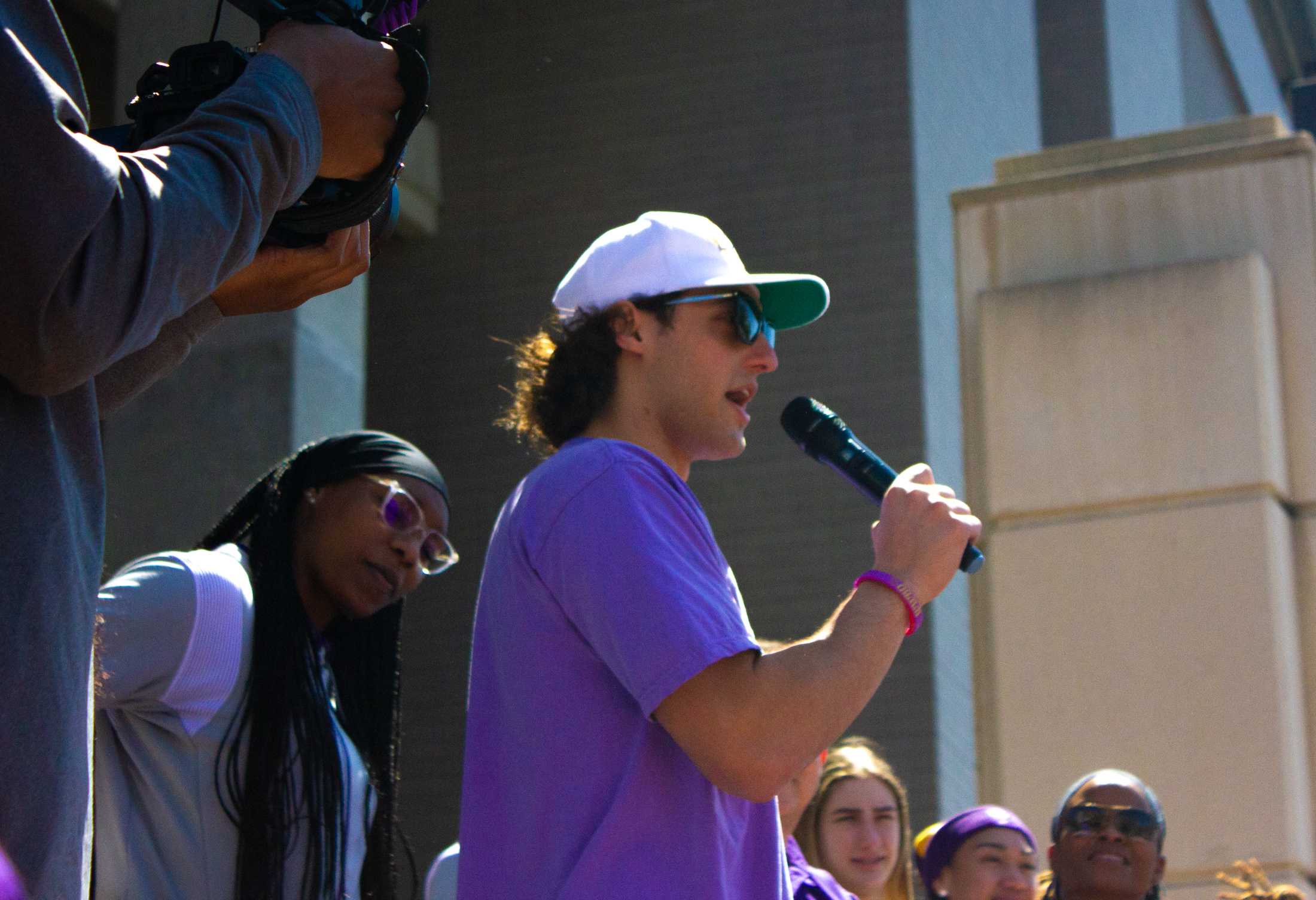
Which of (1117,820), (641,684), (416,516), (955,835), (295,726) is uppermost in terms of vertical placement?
(416,516)

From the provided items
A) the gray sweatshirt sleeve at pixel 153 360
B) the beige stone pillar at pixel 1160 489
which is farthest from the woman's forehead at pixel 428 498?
the beige stone pillar at pixel 1160 489

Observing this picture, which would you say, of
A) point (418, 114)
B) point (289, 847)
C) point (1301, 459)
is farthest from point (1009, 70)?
point (418, 114)

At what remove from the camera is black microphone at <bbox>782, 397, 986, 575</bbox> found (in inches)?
107

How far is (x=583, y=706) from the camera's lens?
223 centimetres

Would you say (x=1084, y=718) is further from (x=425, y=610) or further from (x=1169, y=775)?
(x=425, y=610)

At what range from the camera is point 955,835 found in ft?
16.0

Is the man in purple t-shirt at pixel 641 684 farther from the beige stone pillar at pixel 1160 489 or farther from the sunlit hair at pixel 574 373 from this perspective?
the beige stone pillar at pixel 1160 489

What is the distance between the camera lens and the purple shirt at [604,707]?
213 centimetres

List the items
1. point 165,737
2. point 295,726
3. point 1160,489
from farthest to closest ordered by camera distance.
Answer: point 1160,489 < point 295,726 < point 165,737

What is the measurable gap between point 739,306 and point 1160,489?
476cm

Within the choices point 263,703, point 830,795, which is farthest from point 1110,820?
point 263,703

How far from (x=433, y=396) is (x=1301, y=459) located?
4830 mm

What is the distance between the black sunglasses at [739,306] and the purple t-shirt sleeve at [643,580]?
39 cm

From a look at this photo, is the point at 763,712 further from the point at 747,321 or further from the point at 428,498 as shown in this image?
the point at 428,498
